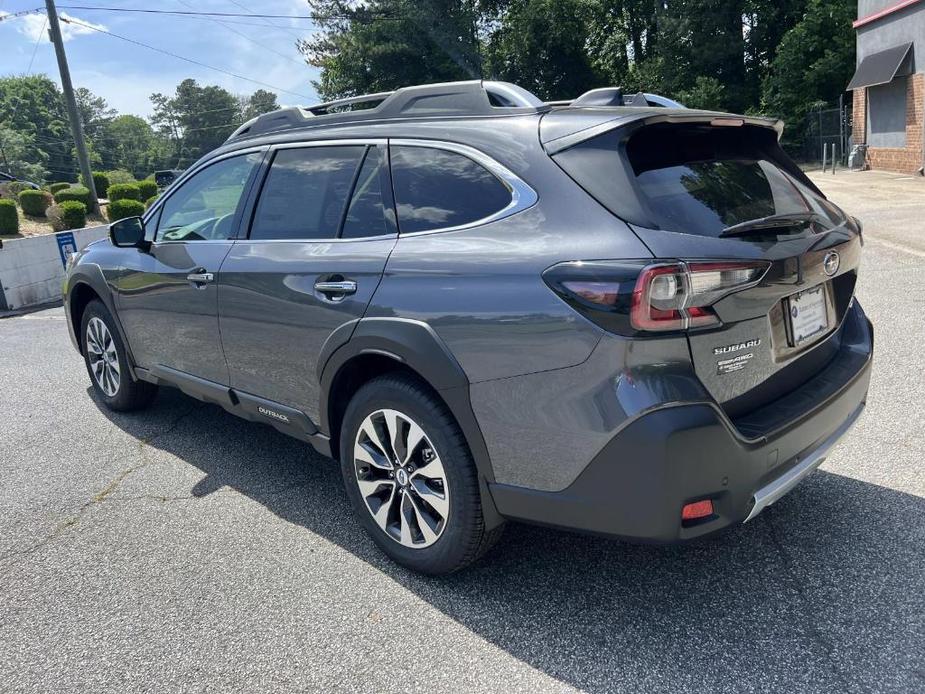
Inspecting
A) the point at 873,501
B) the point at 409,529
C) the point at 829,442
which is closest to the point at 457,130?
the point at 409,529

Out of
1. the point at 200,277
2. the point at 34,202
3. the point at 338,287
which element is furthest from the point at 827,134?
the point at 338,287

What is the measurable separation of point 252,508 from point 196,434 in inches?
50.5

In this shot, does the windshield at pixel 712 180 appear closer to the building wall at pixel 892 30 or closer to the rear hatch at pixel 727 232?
the rear hatch at pixel 727 232

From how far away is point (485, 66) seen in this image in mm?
39906

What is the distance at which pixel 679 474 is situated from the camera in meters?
2.28

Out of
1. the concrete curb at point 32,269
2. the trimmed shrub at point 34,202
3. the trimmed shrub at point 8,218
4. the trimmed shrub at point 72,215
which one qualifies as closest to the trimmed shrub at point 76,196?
the trimmed shrub at point 34,202

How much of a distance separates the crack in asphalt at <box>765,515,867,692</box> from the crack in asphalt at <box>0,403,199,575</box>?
10.6ft

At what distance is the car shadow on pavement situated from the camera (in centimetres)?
242

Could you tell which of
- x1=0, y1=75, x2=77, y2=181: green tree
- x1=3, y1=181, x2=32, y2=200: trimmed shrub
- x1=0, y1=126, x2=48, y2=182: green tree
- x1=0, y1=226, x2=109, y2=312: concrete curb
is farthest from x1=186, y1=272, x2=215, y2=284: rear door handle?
x1=0, y1=75, x2=77, y2=181: green tree

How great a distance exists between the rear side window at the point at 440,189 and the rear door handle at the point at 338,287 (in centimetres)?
30

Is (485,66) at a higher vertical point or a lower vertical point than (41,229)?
higher

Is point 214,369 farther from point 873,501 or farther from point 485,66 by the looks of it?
point 485,66

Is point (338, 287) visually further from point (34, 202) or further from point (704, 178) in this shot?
point (34, 202)

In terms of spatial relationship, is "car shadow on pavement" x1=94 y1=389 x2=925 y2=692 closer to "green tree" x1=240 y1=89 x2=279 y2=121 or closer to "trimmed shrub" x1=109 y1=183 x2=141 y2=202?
"trimmed shrub" x1=109 y1=183 x2=141 y2=202
